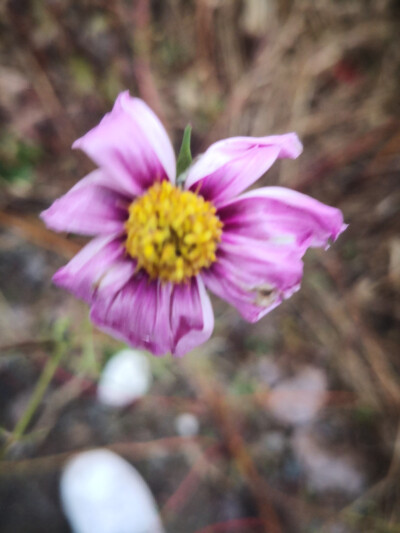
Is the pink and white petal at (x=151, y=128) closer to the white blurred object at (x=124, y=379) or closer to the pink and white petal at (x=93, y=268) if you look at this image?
the pink and white petal at (x=93, y=268)

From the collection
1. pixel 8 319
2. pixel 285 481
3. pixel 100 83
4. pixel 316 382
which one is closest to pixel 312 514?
pixel 285 481

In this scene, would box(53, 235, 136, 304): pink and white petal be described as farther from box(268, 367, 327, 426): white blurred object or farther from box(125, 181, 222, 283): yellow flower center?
box(268, 367, 327, 426): white blurred object

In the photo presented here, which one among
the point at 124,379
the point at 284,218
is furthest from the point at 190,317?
the point at 124,379

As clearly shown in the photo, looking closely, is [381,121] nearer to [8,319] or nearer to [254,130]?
[254,130]

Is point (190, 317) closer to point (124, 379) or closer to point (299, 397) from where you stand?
point (124, 379)

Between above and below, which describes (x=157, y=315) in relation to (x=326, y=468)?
above
